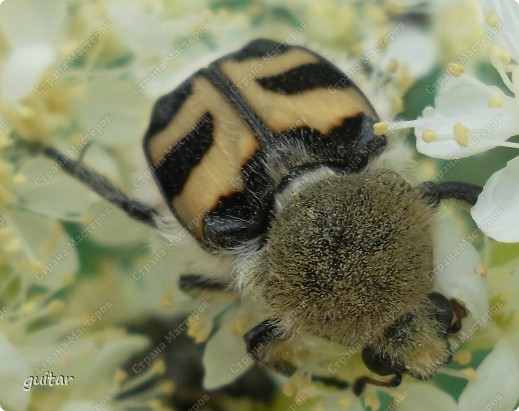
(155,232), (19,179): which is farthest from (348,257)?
(19,179)

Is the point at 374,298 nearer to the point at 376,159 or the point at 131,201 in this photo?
the point at 376,159

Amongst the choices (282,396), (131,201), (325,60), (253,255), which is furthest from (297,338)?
(325,60)

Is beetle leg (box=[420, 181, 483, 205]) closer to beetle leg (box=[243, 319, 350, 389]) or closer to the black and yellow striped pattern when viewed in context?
the black and yellow striped pattern

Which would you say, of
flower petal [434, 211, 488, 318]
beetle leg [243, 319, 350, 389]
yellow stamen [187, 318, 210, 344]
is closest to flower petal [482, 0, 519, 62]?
flower petal [434, 211, 488, 318]

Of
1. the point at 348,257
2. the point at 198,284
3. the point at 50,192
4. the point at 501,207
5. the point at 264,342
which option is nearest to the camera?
the point at 348,257

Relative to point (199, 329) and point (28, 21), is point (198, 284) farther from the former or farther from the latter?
point (28, 21)

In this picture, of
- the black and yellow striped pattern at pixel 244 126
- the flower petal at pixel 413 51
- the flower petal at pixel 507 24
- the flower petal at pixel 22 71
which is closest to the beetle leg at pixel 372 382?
the black and yellow striped pattern at pixel 244 126
